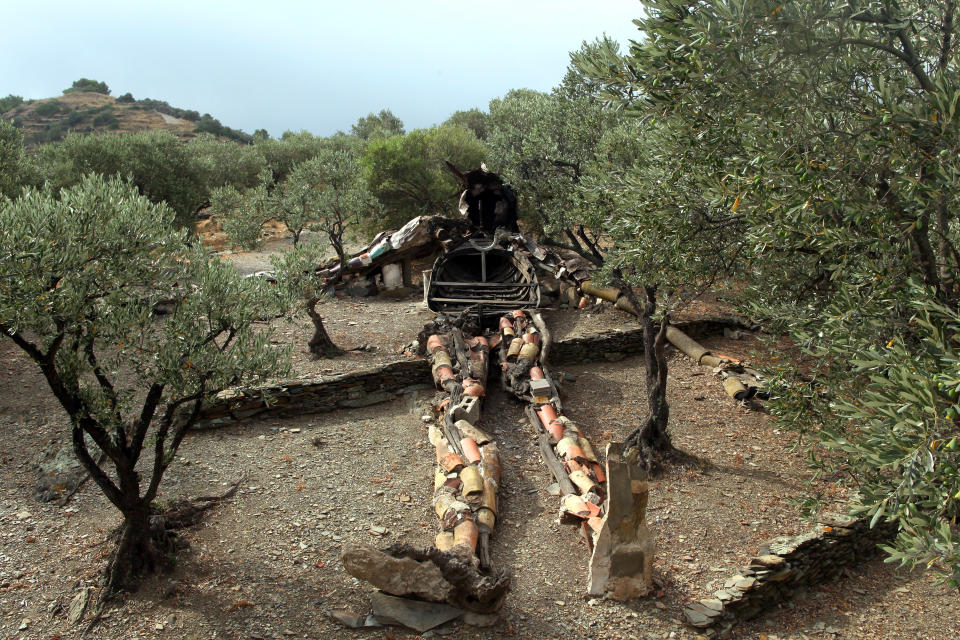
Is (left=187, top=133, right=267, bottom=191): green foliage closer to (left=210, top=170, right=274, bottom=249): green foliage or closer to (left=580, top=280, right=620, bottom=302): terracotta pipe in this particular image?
(left=210, top=170, right=274, bottom=249): green foliage

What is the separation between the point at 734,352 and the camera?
13.8 m

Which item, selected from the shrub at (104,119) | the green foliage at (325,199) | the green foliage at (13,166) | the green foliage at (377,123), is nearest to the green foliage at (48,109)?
the shrub at (104,119)

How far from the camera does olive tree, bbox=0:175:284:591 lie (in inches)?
218

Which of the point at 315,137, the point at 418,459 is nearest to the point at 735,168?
the point at 418,459

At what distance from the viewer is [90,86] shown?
234 feet

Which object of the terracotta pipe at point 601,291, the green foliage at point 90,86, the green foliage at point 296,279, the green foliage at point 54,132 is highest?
the green foliage at point 90,86

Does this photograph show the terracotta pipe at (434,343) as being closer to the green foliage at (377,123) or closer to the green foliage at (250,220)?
the green foliage at (250,220)

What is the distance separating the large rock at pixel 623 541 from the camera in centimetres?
627

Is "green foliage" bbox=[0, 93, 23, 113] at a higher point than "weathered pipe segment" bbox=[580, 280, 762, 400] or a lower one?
higher

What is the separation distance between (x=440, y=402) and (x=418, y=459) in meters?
1.38

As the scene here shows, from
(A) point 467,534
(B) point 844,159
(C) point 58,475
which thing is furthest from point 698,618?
(C) point 58,475

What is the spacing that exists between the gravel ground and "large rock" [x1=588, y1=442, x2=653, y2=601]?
194 mm

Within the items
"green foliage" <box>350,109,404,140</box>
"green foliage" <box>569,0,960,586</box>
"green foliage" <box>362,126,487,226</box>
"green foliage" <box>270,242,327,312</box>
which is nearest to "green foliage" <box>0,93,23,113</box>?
"green foliage" <box>350,109,404,140</box>

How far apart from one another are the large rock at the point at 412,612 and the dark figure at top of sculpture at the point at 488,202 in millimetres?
14593
